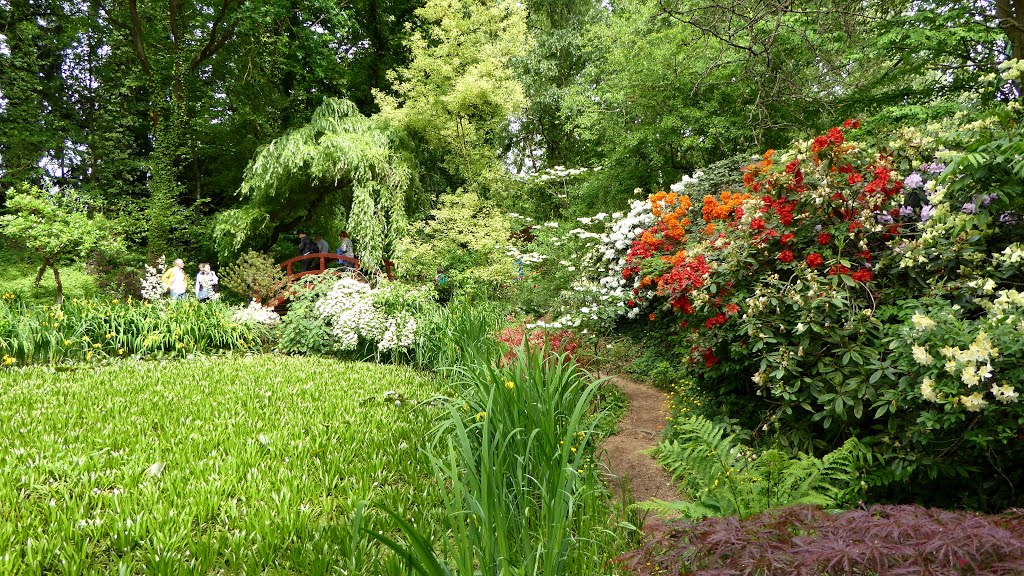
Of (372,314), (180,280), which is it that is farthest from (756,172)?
(180,280)

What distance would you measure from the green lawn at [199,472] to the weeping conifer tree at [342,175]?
19.2 feet

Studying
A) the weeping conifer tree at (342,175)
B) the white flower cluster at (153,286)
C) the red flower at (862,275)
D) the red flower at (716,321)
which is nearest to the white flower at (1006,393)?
the red flower at (862,275)

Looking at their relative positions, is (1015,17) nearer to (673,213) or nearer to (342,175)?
(673,213)

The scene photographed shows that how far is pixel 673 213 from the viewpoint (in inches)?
166

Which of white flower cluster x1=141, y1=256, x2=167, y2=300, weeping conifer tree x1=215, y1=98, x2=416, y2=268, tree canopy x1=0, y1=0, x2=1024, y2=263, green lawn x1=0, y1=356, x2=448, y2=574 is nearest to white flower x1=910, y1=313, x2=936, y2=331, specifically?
green lawn x1=0, y1=356, x2=448, y2=574

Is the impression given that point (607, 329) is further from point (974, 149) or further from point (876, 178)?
point (974, 149)

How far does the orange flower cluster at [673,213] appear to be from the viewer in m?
4.14

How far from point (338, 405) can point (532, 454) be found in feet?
7.47

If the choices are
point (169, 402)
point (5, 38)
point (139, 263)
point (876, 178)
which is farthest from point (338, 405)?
point (5, 38)

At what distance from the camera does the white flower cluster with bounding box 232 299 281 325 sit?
721cm

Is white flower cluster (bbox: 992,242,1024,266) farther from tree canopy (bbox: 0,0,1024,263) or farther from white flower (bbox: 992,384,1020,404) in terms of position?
tree canopy (bbox: 0,0,1024,263)

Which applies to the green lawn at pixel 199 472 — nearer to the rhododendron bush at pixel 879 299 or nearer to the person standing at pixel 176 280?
the rhododendron bush at pixel 879 299

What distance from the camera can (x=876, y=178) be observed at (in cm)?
264

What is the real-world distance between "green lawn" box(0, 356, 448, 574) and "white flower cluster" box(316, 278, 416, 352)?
1296mm
